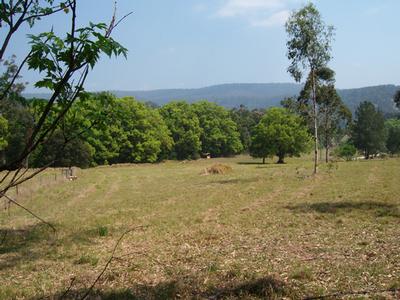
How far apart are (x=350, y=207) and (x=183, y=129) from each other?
68914 mm

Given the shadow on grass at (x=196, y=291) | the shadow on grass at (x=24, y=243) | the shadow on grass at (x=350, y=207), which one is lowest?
the shadow on grass at (x=24, y=243)

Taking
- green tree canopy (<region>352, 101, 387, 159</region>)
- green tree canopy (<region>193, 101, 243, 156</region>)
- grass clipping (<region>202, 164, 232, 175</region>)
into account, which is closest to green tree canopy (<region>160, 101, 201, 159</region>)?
green tree canopy (<region>193, 101, 243, 156</region>)

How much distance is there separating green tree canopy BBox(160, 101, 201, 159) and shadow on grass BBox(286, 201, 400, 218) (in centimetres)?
6541

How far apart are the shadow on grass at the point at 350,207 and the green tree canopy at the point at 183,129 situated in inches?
2575

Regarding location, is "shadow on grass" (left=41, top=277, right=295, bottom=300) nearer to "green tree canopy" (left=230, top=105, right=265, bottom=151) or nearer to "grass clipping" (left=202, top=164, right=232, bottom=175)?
"grass clipping" (left=202, top=164, right=232, bottom=175)

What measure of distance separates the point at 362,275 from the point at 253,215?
7704 millimetres

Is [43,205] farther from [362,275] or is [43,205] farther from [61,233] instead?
[362,275]

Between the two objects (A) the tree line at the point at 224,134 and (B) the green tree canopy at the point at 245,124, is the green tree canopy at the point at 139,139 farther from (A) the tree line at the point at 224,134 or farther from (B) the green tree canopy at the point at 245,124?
(B) the green tree canopy at the point at 245,124

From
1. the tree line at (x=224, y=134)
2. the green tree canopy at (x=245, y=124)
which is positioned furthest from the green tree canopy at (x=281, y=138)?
the green tree canopy at (x=245, y=124)

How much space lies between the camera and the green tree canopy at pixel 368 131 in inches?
3322

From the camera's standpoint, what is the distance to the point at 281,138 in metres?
67.6

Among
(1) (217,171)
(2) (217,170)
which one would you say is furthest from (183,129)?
(1) (217,171)

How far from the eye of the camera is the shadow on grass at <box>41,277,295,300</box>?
6262 millimetres

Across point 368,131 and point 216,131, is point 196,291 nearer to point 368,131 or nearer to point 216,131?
point 216,131
